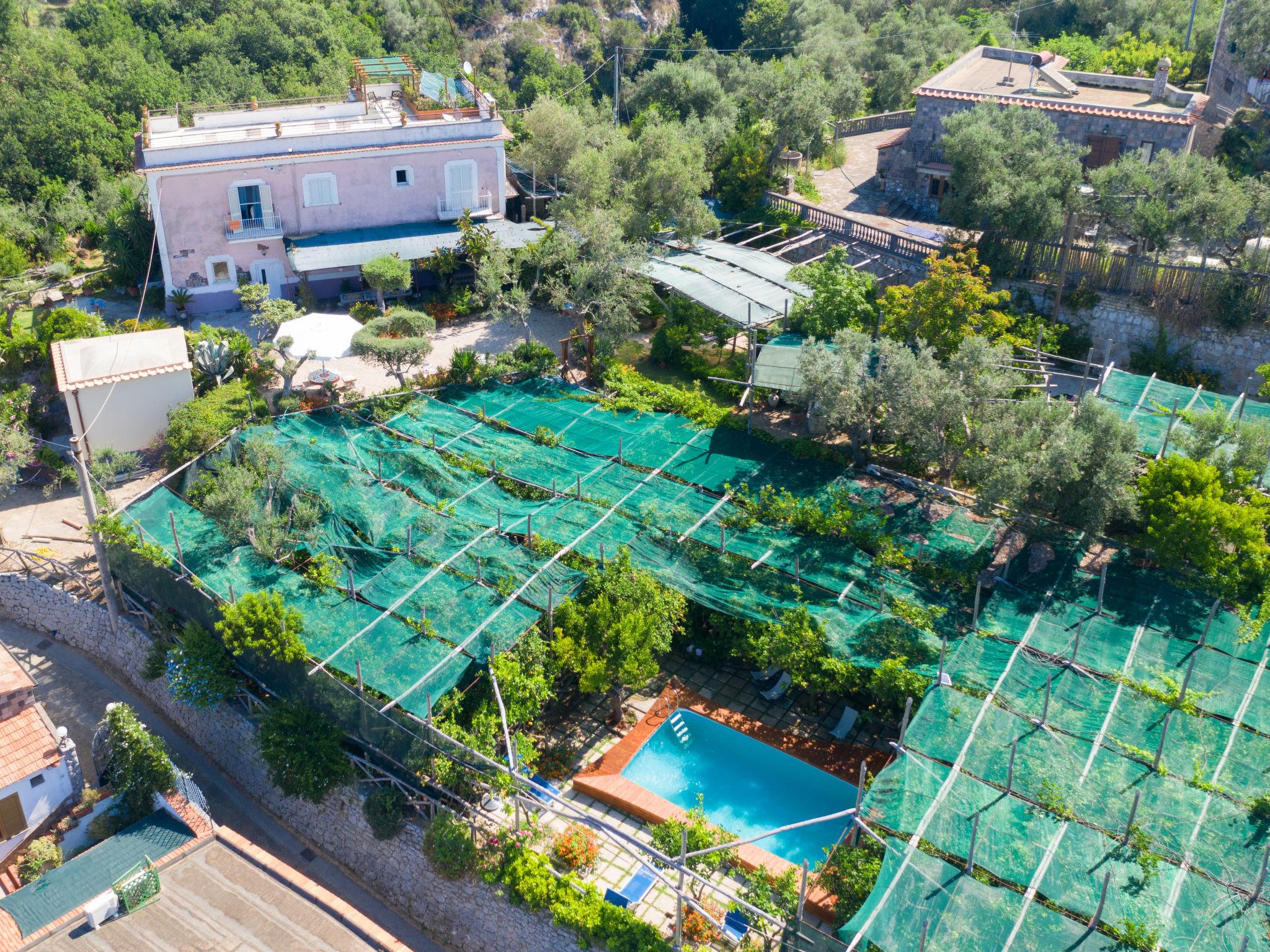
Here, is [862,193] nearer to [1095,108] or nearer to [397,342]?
[1095,108]

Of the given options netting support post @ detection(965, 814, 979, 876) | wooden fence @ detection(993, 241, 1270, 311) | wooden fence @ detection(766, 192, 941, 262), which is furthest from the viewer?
wooden fence @ detection(766, 192, 941, 262)

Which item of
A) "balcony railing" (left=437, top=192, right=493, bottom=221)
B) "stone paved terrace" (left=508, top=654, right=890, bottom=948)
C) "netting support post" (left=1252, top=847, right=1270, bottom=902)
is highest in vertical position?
"balcony railing" (left=437, top=192, right=493, bottom=221)

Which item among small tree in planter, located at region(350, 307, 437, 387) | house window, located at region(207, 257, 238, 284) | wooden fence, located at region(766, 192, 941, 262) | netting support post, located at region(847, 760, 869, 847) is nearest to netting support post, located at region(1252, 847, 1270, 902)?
netting support post, located at region(847, 760, 869, 847)

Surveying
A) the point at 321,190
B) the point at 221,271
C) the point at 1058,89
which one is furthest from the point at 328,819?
the point at 1058,89

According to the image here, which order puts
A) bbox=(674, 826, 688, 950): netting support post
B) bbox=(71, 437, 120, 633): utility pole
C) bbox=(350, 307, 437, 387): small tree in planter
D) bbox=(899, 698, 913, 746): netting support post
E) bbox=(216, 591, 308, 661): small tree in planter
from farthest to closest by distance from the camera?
bbox=(350, 307, 437, 387): small tree in planter
bbox=(71, 437, 120, 633): utility pole
bbox=(216, 591, 308, 661): small tree in planter
bbox=(899, 698, 913, 746): netting support post
bbox=(674, 826, 688, 950): netting support post

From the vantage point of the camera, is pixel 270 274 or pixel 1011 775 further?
pixel 270 274

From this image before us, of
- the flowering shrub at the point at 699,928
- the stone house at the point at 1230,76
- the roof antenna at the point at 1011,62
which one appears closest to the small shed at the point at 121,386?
the flowering shrub at the point at 699,928

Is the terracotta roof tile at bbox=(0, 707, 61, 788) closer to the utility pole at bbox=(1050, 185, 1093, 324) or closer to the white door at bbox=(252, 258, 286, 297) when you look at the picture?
the white door at bbox=(252, 258, 286, 297)
